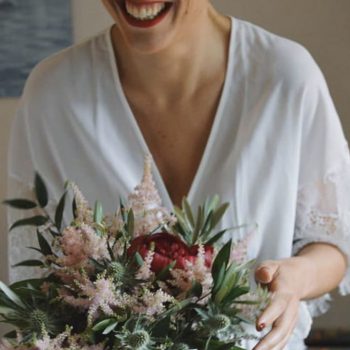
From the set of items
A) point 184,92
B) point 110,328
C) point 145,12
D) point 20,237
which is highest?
point 145,12

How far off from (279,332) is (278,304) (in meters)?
0.03

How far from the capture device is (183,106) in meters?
1.05

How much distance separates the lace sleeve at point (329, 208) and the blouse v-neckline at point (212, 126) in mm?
136

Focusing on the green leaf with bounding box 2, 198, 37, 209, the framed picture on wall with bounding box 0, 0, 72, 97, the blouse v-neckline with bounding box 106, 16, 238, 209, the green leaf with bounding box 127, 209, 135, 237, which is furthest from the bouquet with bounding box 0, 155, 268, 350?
the framed picture on wall with bounding box 0, 0, 72, 97

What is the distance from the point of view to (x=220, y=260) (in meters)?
0.64

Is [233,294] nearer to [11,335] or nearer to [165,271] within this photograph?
[165,271]

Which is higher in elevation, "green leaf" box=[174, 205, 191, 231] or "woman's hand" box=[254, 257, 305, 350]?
"green leaf" box=[174, 205, 191, 231]

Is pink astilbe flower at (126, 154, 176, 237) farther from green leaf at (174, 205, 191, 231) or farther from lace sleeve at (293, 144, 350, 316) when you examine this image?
lace sleeve at (293, 144, 350, 316)

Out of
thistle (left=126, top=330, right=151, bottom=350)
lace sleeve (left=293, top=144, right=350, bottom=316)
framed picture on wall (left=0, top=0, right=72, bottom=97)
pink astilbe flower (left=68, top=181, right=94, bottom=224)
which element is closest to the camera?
thistle (left=126, top=330, right=151, bottom=350)

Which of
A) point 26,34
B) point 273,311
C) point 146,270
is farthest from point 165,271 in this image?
point 26,34

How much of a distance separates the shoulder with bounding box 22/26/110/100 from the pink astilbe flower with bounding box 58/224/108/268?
1.37 feet

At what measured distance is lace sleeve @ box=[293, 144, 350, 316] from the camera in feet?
3.21

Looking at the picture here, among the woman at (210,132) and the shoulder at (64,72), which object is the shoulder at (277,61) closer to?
the woman at (210,132)

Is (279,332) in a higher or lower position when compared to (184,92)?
lower
